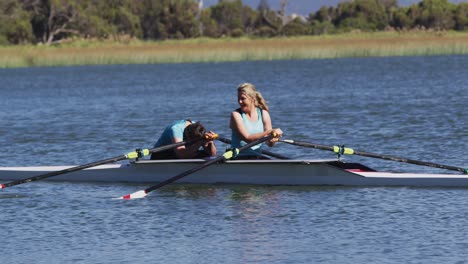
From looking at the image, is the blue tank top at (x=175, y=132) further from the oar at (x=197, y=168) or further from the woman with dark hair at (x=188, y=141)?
the oar at (x=197, y=168)

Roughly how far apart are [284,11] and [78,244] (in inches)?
3109

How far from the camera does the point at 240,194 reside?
518 inches

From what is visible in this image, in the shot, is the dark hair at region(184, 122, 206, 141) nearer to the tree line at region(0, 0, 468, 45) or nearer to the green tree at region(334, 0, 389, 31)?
the tree line at region(0, 0, 468, 45)

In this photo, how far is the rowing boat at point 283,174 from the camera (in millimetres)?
12953

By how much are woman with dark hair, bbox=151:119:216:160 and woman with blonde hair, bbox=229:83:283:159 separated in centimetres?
34

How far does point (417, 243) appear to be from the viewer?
1010 cm

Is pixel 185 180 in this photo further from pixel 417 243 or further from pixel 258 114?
pixel 417 243

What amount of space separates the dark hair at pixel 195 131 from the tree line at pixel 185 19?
5518cm

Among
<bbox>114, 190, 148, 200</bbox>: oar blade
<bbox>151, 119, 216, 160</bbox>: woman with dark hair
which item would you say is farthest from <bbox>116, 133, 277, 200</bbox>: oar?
<bbox>151, 119, 216, 160</bbox>: woman with dark hair

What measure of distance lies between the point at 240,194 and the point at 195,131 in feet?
3.05

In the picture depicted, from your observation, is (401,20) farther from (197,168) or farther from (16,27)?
(197,168)

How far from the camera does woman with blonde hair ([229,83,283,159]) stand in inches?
508

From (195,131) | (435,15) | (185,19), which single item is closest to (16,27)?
(185,19)

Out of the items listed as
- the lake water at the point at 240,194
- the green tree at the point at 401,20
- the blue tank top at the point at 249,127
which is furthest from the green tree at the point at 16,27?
the blue tank top at the point at 249,127
